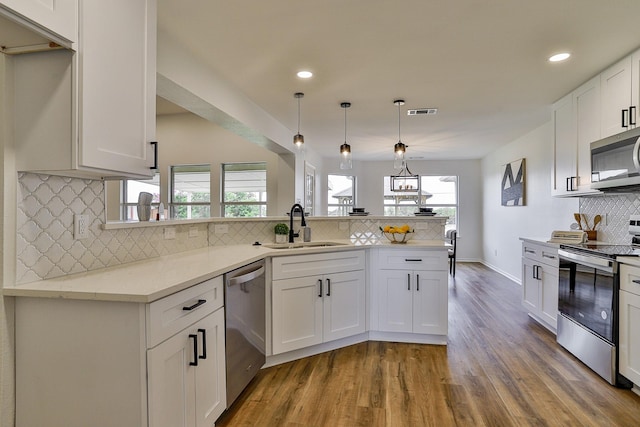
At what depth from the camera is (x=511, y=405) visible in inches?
82.0

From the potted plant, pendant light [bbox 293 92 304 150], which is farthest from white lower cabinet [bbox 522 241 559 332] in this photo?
pendant light [bbox 293 92 304 150]

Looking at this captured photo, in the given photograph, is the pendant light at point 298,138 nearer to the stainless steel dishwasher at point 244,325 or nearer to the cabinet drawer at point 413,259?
the cabinet drawer at point 413,259

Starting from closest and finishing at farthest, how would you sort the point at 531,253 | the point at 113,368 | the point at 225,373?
the point at 113,368 < the point at 225,373 < the point at 531,253

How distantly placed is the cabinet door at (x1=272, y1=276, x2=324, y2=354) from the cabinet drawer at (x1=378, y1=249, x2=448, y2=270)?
0.69m

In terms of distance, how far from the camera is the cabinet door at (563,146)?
3381 millimetres

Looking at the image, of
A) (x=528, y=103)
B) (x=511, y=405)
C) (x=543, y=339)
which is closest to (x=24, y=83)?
(x=511, y=405)

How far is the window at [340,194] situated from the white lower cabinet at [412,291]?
5.13m

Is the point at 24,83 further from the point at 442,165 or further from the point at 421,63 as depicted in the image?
the point at 442,165

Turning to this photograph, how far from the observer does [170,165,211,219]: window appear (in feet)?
20.4

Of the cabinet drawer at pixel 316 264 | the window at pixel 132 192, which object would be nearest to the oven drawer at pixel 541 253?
the cabinet drawer at pixel 316 264

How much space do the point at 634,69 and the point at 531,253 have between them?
6.18 ft

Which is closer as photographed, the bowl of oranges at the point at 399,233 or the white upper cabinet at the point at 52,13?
the white upper cabinet at the point at 52,13

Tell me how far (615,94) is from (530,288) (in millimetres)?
2037

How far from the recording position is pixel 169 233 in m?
2.41
